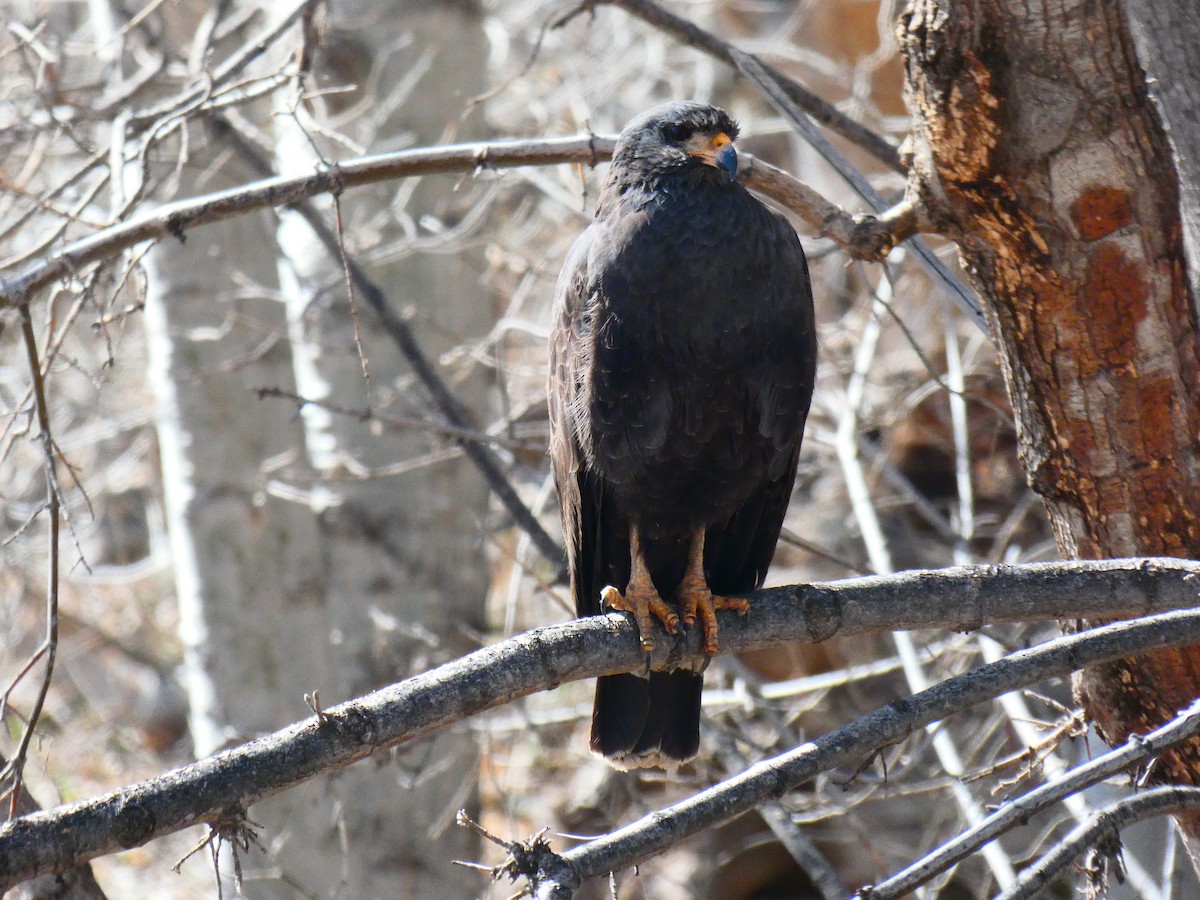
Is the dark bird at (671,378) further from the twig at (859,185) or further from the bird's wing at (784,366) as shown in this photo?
the twig at (859,185)

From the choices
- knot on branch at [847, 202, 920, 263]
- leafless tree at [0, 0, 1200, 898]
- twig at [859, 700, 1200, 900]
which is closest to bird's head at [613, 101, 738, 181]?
leafless tree at [0, 0, 1200, 898]

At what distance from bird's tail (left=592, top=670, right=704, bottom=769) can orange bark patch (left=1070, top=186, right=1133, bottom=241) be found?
4.78 ft

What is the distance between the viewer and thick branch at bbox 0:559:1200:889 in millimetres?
1521

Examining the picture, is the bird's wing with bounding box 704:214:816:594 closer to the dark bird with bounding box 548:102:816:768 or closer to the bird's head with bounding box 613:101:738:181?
the dark bird with bounding box 548:102:816:768

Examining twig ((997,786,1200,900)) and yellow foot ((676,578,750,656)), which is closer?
twig ((997,786,1200,900))

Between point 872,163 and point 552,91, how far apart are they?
2.01 meters

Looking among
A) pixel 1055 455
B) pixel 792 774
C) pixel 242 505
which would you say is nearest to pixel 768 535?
pixel 1055 455

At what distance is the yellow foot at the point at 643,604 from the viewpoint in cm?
291

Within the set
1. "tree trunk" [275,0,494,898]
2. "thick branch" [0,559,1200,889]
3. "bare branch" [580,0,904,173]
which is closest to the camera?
"thick branch" [0,559,1200,889]

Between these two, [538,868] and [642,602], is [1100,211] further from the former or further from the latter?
[538,868]

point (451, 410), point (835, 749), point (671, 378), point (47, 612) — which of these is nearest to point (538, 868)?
point (835, 749)

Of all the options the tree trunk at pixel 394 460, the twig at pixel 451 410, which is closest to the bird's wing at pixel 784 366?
the twig at pixel 451 410

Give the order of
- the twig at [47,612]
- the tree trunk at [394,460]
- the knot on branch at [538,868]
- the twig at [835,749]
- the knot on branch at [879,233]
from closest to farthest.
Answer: the knot on branch at [538,868] < the twig at [835,749] < the twig at [47,612] < the knot on branch at [879,233] < the tree trunk at [394,460]

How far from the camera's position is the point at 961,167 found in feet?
8.14
